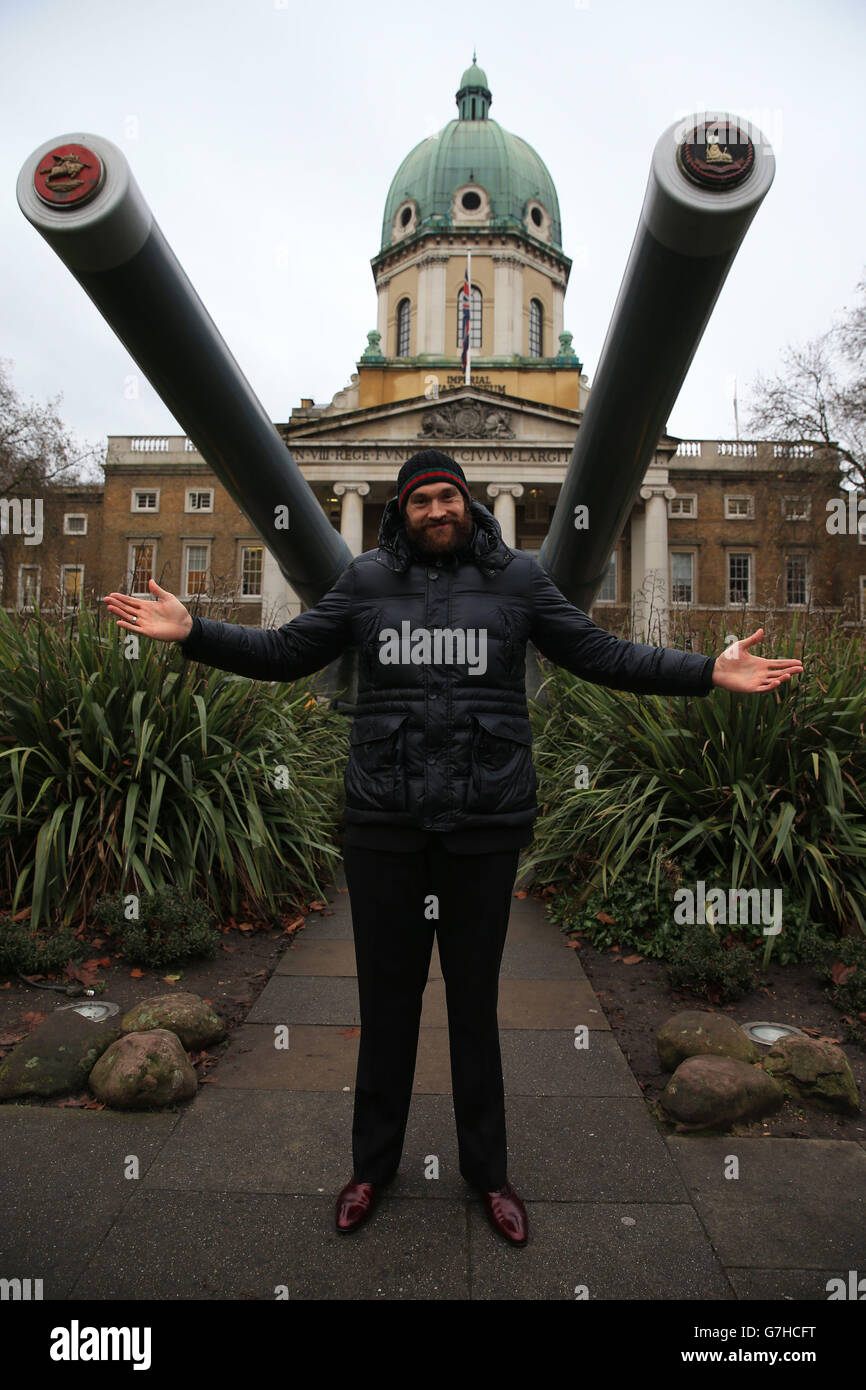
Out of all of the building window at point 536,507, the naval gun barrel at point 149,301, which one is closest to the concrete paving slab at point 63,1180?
the naval gun barrel at point 149,301

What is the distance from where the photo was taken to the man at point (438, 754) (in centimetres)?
222

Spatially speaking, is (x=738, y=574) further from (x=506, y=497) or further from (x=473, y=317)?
(x=473, y=317)

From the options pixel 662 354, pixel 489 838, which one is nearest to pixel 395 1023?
pixel 489 838

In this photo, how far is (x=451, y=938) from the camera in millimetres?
2266

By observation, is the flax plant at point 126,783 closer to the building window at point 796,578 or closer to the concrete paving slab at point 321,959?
the concrete paving slab at point 321,959

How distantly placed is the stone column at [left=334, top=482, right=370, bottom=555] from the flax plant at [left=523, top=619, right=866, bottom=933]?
27.2 m

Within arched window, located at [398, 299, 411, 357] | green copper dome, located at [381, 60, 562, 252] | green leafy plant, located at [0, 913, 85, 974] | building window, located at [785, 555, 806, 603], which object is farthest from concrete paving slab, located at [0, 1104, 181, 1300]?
green copper dome, located at [381, 60, 562, 252]

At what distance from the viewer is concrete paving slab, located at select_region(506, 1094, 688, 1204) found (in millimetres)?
2412

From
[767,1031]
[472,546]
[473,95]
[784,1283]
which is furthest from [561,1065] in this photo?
[473,95]

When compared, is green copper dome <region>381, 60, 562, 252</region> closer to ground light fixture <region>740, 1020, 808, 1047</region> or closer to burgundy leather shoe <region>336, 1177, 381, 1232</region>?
ground light fixture <region>740, 1020, 808, 1047</region>

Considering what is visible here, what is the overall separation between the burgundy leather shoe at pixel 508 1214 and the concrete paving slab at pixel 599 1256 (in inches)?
1.0

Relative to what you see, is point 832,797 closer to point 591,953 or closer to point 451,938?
point 591,953

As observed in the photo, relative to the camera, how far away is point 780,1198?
2.38 m
